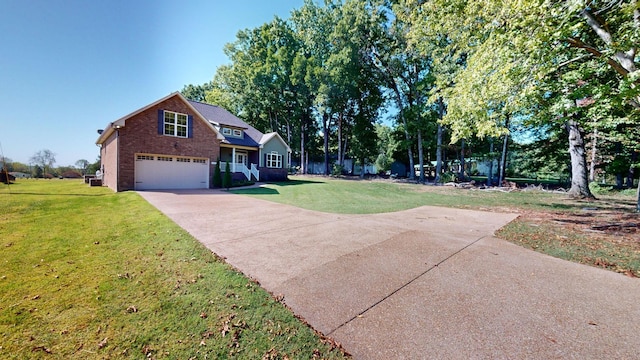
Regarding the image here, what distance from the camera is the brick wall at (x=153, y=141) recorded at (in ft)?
46.2

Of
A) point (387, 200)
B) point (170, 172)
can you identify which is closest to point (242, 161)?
point (170, 172)

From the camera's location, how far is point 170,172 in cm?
1602

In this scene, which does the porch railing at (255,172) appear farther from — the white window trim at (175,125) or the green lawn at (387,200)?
the white window trim at (175,125)

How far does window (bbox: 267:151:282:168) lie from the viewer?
77.0ft

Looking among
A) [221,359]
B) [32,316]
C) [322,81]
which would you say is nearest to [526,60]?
[221,359]

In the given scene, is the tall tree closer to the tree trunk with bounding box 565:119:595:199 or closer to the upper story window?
the upper story window

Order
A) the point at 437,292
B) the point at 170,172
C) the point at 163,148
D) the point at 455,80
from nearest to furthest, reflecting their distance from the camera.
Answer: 1. the point at 437,292
2. the point at 455,80
3. the point at 163,148
4. the point at 170,172

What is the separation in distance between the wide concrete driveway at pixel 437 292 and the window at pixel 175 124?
1188cm

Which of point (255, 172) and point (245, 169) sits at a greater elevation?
point (245, 169)

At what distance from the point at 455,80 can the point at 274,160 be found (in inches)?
699

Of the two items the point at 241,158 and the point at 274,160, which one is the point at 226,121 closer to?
the point at 241,158

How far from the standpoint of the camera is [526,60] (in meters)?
6.50

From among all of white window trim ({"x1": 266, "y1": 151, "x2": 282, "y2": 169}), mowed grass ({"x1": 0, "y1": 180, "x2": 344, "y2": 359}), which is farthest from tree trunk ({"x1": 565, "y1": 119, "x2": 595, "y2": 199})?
white window trim ({"x1": 266, "y1": 151, "x2": 282, "y2": 169})

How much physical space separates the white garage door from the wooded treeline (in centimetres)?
1540
